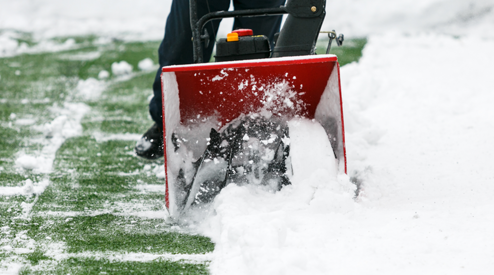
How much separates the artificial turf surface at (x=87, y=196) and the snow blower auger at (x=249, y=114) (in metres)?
0.21

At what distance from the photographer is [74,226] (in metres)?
1.58

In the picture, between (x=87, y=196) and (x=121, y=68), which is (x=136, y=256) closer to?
(x=87, y=196)

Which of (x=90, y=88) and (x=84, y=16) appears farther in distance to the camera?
(x=84, y=16)

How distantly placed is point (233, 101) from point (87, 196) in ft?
2.33

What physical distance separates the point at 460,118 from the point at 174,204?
5.44 feet

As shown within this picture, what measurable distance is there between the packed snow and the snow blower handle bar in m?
0.48

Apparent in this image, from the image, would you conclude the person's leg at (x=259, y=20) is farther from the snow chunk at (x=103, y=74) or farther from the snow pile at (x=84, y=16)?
the snow pile at (x=84, y=16)

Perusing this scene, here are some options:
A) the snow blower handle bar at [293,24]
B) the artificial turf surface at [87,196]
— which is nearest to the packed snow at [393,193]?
the artificial turf surface at [87,196]

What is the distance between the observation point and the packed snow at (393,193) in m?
1.26

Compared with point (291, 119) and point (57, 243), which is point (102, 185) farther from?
point (291, 119)

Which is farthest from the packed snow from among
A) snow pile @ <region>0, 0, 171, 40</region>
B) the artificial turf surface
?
snow pile @ <region>0, 0, 171, 40</region>

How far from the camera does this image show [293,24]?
1692 millimetres

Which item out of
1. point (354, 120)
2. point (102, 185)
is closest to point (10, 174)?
point (102, 185)

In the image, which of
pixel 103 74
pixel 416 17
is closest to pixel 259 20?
pixel 103 74
